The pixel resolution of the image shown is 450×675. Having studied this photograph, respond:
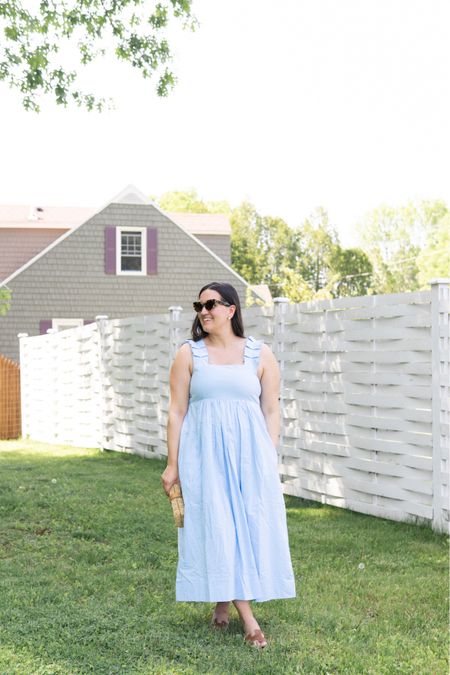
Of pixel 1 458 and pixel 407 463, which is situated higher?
pixel 407 463

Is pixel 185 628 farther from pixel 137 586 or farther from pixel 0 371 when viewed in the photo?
pixel 0 371

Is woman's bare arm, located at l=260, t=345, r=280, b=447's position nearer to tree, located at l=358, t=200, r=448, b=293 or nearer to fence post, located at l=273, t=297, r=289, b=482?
fence post, located at l=273, t=297, r=289, b=482

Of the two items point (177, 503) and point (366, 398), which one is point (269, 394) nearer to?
point (177, 503)

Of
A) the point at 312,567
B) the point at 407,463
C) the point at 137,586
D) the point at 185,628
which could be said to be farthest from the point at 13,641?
the point at 407,463

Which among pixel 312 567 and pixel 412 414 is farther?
pixel 412 414

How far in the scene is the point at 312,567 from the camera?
21.1ft

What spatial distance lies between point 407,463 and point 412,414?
39 centimetres

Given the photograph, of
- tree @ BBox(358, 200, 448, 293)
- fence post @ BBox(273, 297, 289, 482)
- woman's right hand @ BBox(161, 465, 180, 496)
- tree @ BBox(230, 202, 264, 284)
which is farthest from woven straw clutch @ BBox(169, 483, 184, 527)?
tree @ BBox(358, 200, 448, 293)

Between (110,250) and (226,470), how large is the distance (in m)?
20.9

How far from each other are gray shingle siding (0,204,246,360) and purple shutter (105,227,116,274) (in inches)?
4.4

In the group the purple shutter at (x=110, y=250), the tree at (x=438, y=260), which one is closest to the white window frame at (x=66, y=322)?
the purple shutter at (x=110, y=250)

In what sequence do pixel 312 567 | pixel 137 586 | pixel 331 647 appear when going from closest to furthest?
1. pixel 331 647
2. pixel 137 586
3. pixel 312 567

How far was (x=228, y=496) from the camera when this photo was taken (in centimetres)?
474

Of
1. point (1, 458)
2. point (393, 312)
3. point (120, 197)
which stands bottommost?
point (1, 458)
